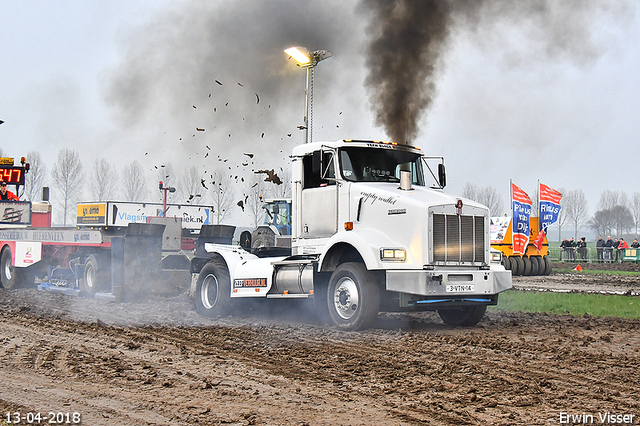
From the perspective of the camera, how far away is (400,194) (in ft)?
35.3

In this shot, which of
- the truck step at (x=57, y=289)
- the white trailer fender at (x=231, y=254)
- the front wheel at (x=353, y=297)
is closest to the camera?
the front wheel at (x=353, y=297)

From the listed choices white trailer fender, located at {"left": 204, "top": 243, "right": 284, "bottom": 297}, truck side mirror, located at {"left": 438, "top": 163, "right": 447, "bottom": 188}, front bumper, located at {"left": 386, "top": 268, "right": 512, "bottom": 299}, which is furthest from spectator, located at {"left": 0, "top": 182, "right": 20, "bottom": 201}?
front bumper, located at {"left": 386, "top": 268, "right": 512, "bottom": 299}

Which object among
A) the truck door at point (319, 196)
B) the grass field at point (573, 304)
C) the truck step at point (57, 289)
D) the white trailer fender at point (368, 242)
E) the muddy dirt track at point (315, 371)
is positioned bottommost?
the muddy dirt track at point (315, 371)

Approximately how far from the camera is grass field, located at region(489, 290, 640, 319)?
13819 mm

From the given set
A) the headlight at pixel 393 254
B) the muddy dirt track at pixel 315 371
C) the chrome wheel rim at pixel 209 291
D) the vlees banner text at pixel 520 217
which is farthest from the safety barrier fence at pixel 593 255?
the headlight at pixel 393 254

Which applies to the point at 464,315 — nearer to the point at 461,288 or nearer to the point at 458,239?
the point at 461,288

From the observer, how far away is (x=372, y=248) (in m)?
10.4

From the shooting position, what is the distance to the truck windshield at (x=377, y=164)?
1157cm

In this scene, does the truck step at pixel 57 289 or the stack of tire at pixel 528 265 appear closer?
the truck step at pixel 57 289

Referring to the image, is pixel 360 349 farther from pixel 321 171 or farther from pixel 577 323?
pixel 577 323

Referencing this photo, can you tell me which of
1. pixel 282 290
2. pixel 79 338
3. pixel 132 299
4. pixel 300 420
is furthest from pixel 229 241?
pixel 300 420

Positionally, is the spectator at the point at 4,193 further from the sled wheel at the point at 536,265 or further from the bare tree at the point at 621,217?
the bare tree at the point at 621,217

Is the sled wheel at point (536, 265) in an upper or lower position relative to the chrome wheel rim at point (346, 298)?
upper

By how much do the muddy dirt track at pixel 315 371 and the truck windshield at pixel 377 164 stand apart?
8.61 feet
